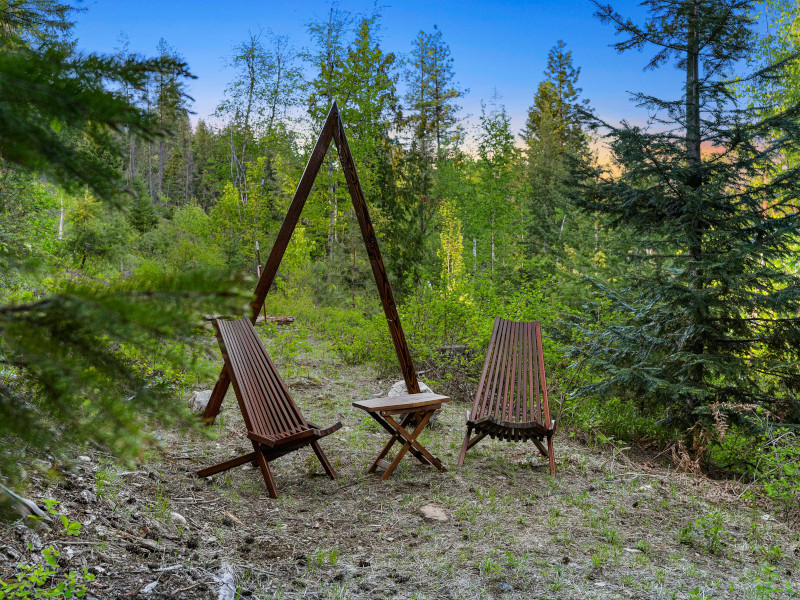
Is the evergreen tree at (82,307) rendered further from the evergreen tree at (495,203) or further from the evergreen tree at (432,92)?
the evergreen tree at (432,92)

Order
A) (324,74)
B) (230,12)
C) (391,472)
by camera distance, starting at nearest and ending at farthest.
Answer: (391,472), (324,74), (230,12)

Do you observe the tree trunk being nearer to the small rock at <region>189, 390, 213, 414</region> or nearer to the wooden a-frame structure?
the wooden a-frame structure

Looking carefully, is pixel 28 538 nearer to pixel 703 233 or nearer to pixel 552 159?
pixel 703 233

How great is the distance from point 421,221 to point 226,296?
39.0 feet

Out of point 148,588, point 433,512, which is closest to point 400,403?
point 433,512

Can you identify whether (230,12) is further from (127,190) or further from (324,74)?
(127,190)

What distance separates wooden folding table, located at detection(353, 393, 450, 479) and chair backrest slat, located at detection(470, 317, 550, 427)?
1.83 ft

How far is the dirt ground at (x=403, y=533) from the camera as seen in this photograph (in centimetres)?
260

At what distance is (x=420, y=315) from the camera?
793cm

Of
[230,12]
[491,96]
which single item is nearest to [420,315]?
[230,12]

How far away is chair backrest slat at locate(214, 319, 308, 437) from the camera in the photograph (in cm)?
387

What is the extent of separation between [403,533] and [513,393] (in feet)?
6.90

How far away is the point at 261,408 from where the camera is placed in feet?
13.2

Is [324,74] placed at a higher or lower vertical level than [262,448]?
higher
